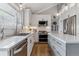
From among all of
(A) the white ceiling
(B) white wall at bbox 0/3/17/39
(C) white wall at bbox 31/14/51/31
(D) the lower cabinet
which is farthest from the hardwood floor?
(C) white wall at bbox 31/14/51/31

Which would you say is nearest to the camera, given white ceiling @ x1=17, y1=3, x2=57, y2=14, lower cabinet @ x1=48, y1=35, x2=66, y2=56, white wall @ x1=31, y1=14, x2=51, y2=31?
lower cabinet @ x1=48, y1=35, x2=66, y2=56

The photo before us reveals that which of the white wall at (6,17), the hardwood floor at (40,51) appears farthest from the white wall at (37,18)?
the white wall at (6,17)

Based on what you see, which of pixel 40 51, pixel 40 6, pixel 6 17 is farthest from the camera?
pixel 40 6

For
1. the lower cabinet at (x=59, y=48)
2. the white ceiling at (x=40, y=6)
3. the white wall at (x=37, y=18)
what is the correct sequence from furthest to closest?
1. the white wall at (x=37, y=18)
2. the white ceiling at (x=40, y=6)
3. the lower cabinet at (x=59, y=48)

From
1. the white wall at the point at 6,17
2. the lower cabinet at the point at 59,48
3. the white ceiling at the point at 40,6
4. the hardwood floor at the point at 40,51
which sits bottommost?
the hardwood floor at the point at 40,51

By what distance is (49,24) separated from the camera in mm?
8656

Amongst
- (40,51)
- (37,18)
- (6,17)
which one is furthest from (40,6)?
(6,17)

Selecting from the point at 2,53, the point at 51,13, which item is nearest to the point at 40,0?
the point at 2,53

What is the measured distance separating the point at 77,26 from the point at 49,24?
4.38m

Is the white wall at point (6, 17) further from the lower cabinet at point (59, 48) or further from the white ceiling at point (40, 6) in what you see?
the white ceiling at point (40, 6)

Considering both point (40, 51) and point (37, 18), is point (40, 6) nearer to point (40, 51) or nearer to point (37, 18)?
point (37, 18)

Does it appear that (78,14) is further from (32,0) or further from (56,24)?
(56,24)

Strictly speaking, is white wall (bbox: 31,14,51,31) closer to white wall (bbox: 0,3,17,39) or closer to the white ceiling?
the white ceiling

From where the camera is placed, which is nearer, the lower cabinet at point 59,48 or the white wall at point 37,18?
the lower cabinet at point 59,48
